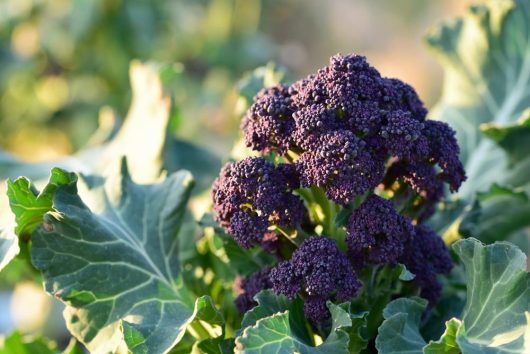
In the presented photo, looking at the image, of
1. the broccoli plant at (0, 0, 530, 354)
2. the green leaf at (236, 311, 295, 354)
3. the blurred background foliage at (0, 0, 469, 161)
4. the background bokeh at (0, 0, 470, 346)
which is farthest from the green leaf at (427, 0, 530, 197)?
the blurred background foliage at (0, 0, 469, 161)

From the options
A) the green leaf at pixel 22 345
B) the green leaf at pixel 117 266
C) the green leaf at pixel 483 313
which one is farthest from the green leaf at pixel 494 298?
the green leaf at pixel 22 345

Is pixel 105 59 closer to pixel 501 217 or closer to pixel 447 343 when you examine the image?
pixel 501 217

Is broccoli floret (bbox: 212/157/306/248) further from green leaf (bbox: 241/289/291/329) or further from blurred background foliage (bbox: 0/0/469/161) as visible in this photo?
blurred background foliage (bbox: 0/0/469/161)

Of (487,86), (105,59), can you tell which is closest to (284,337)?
(487,86)

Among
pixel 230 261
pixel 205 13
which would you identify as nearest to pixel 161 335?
pixel 230 261

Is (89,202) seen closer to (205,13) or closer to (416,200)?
(416,200)

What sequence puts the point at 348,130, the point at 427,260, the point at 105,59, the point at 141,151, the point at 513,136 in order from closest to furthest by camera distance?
the point at 348,130 → the point at 427,260 → the point at 513,136 → the point at 141,151 → the point at 105,59

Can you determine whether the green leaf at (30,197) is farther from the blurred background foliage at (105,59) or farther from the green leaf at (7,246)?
the blurred background foliage at (105,59)
